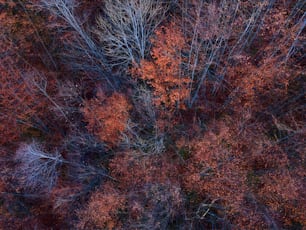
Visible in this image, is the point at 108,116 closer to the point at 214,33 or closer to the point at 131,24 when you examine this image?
the point at 131,24

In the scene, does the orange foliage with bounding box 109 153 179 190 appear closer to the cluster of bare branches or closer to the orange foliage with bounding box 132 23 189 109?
the orange foliage with bounding box 132 23 189 109

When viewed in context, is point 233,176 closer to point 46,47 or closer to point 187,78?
point 187,78

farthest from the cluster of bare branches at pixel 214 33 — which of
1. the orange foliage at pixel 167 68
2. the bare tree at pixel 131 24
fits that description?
the bare tree at pixel 131 24

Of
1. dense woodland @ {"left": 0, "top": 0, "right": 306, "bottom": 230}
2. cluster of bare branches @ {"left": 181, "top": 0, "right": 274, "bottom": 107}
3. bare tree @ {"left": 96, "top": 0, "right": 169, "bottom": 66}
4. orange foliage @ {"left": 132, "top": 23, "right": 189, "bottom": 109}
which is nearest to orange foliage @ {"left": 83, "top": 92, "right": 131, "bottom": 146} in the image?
dense woodland @ {"left": 0, "top": 0, "right": 306, "bottom": 230}

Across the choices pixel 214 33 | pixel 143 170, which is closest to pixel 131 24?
pixel 214 33

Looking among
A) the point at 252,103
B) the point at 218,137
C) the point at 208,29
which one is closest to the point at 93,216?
the point at 218,137

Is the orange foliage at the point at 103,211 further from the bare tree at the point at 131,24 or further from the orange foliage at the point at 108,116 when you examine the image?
the bare tree at the point at 131,24

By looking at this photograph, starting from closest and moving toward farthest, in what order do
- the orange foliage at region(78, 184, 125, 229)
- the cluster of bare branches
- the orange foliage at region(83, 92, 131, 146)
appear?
the orange foliage at region(78, 184, 125, 229), the cluster of bare branches, the orange foliage at region(83, 92, 131, 146)
